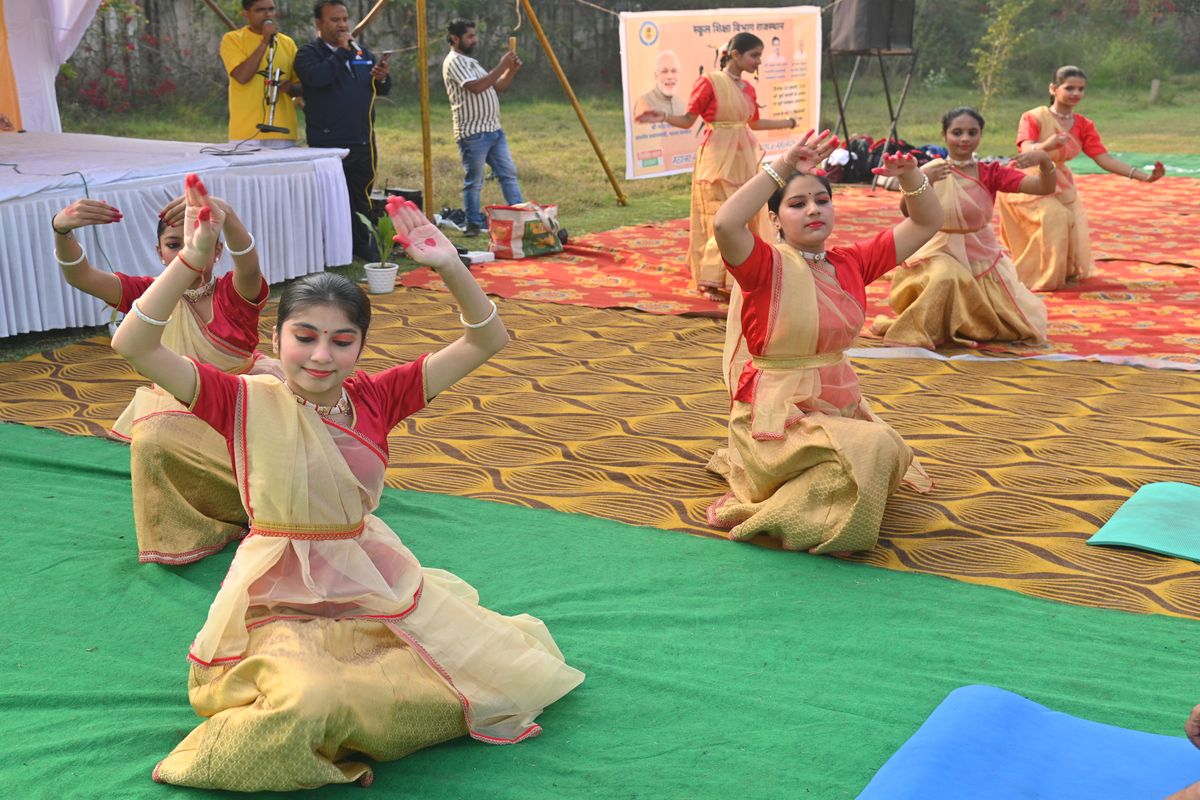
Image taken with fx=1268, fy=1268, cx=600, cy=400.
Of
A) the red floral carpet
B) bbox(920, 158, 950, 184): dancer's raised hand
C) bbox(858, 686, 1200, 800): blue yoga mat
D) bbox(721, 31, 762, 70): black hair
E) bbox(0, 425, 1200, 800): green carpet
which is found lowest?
the red floral carpet

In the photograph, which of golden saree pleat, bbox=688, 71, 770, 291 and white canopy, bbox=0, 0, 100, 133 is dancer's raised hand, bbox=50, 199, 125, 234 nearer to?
golden saree pleat, bbox=688, 71, 770, 291

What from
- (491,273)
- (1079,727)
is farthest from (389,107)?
(1079,727)

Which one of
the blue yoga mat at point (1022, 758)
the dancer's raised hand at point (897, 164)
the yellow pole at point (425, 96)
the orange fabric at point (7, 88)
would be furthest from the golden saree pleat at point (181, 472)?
the orange fabric at point (7, 88)

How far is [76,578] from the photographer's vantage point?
3148 millimetres

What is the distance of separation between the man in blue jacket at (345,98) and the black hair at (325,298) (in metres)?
5.26

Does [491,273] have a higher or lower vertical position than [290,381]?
lower

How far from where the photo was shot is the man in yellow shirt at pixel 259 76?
730cm

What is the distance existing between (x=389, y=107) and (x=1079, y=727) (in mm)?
15199

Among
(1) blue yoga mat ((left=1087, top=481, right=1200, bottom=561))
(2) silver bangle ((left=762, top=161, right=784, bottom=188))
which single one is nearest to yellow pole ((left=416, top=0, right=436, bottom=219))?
(2) silver bangle ((left=762, top=161, right=784, bottom=188))

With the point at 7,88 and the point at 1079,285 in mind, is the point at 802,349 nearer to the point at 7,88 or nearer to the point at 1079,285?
the point at 1079,285

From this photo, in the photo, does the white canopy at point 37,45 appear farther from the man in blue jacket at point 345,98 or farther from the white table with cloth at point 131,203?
the man in blue jacket at point 345,98

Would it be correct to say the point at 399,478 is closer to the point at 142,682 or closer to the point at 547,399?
the point at 547,399

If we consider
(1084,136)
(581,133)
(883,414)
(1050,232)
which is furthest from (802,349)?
(581,133)

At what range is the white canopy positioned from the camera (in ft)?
27.5
